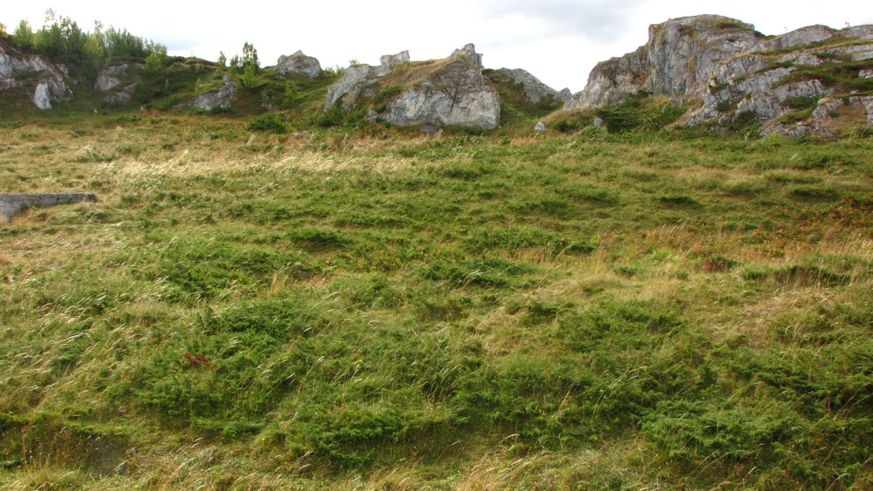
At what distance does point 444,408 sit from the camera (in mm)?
6723

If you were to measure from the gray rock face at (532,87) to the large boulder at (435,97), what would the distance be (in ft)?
20.4

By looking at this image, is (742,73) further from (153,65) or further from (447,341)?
(153,65)

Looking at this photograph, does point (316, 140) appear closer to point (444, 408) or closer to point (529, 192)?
point (529, 192)

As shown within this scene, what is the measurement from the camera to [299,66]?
178 feet

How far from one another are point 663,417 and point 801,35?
32962 mm

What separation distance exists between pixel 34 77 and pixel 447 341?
50538 millimetres

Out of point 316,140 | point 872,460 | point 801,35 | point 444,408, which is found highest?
point 801,35

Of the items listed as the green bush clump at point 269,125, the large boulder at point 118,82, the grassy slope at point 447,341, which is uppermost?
the large boulder at point 118,82

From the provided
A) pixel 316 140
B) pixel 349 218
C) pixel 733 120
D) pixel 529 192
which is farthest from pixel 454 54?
pixel 349 218

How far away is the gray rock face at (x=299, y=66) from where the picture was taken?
177ft

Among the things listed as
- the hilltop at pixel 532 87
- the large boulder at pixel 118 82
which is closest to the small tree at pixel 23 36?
the hilltop at pixel 532 87

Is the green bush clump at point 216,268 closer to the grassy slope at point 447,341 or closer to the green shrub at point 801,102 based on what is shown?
the grassy slope at point 447,341

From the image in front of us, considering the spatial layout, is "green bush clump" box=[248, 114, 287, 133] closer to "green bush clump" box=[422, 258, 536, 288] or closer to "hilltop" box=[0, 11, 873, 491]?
"hilltop" box=[0, 11, 873, 491]

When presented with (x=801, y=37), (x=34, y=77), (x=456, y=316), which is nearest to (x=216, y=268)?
(x=456, y=316)
